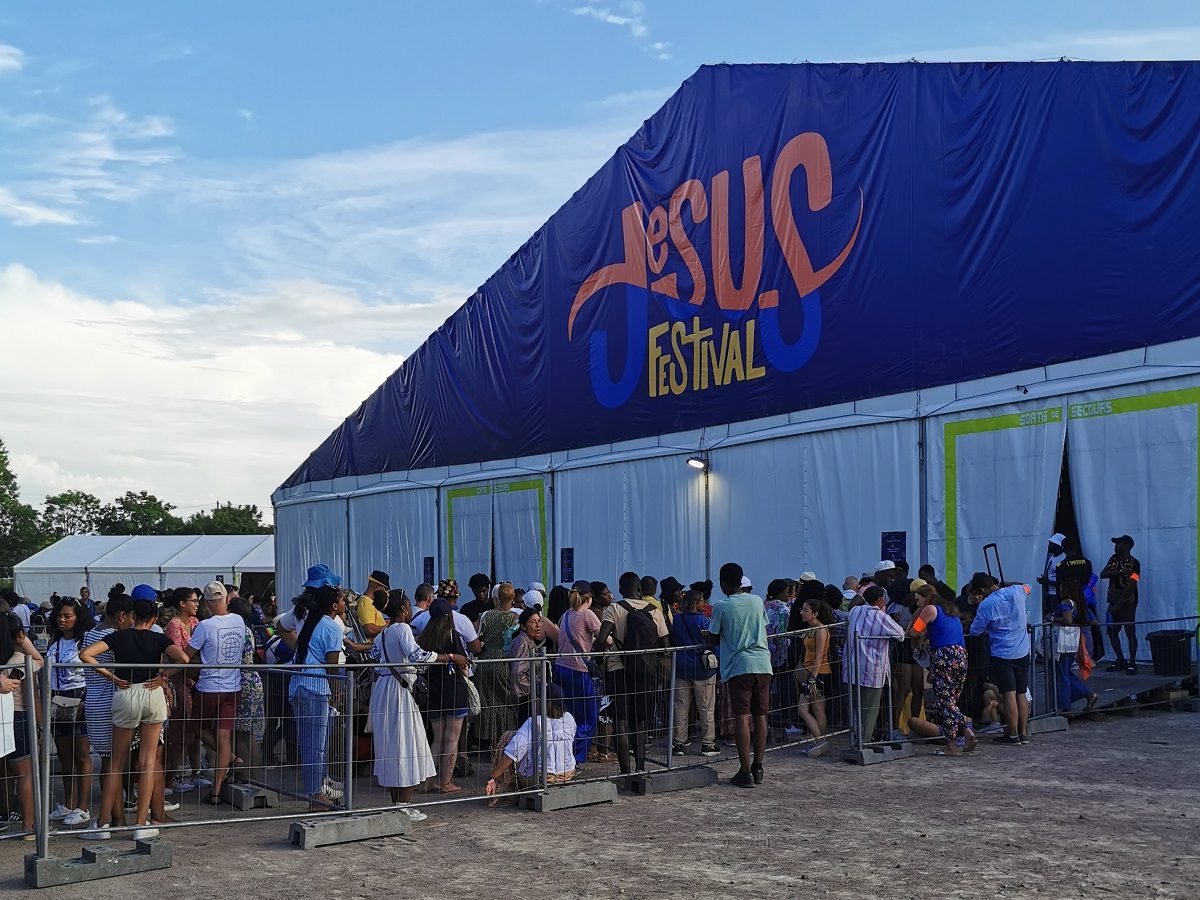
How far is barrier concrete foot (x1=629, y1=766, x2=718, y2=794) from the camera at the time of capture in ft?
31.5

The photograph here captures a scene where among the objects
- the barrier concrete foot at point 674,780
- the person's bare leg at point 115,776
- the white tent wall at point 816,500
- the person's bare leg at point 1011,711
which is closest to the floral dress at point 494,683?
the barrier concrete foot at point 674,780

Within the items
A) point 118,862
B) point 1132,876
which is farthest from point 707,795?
point 118,862

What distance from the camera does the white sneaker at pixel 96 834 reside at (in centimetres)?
749

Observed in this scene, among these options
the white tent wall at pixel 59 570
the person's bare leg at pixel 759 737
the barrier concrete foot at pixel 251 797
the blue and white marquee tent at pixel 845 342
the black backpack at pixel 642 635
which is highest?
the blue and white marquee tent at pixel 845 342

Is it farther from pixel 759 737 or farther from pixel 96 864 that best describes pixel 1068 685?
pixel 96 864

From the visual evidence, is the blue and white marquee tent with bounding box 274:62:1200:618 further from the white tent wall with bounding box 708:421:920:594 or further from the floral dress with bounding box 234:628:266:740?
the floral dress with bounding box 234:628:266:740

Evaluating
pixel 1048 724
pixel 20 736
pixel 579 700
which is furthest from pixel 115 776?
pixel 1048 724

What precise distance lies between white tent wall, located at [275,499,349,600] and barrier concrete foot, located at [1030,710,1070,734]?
22738 mm

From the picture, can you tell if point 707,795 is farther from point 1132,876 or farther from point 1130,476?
point 1130,476

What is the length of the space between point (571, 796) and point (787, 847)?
209 cm

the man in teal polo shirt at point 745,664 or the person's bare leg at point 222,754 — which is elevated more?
the man in teal polo shirt at point 745,664

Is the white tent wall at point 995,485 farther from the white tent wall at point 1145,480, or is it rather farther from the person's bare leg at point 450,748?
the person's bare leg at point 450,748

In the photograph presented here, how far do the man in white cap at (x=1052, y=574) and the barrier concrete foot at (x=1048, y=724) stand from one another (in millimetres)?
2865

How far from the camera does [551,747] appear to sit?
30.8 ft
